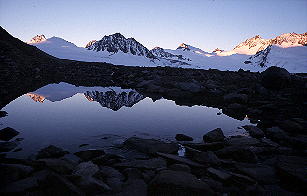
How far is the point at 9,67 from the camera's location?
23.6 m

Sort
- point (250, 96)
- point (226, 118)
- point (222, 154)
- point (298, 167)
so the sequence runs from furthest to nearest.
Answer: point (250, 96), point (226, 118), point (222, 154), point (298, 167)

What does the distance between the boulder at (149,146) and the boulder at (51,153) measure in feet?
5.51

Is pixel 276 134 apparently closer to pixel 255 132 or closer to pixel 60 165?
pixel 255 132

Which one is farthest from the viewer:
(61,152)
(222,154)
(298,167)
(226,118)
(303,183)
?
(226,118)

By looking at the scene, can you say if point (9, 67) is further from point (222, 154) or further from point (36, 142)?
point (222, 154)

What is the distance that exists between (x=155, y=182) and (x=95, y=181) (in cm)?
104

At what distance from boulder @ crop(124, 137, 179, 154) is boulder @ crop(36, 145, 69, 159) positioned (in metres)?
1.68

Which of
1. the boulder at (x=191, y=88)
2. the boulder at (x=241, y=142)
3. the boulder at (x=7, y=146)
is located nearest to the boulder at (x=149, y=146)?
the boulder at (x=241, y=142)

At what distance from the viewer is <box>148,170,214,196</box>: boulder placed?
4254 mm

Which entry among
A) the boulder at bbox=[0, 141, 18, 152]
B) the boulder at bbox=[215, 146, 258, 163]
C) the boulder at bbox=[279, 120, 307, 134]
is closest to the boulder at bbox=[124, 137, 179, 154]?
the boulder at bbox=[215, 146, 258, 163]

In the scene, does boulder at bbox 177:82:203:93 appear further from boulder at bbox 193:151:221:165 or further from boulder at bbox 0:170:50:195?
boulder at bbox 0:170:50:195

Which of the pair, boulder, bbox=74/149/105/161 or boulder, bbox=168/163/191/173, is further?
boulder, bbox=74/149/105/161

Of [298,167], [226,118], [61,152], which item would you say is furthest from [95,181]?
[226,118]

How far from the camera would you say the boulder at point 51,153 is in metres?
5.59
